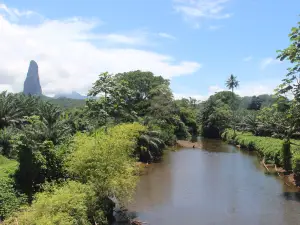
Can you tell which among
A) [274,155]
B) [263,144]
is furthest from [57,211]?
[263,144]

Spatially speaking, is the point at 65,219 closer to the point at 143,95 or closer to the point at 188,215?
the point at 188,215

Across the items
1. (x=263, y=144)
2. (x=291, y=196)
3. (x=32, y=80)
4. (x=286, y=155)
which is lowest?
(x=291, y=196)

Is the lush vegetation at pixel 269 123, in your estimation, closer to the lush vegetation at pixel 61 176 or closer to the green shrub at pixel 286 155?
the green shrub at pixel 286 155

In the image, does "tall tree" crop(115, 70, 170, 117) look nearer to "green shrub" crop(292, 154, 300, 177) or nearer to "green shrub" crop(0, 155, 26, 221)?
"green shrub" crop(292, 154, 300, 177)

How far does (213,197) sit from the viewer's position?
19.5 m

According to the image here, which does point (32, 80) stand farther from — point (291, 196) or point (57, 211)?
point (57, 211)

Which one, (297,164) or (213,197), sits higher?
(297,164)

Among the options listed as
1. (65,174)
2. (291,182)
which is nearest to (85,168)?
(65,174)

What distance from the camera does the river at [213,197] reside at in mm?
15789

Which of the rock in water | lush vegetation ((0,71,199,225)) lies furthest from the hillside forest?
the rock in water

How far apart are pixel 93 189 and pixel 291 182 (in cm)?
1618

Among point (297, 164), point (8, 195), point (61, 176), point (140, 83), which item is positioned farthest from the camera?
point (140, 83)

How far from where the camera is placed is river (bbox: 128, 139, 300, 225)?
15789 mm

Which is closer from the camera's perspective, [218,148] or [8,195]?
[8,195]
